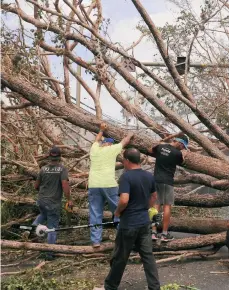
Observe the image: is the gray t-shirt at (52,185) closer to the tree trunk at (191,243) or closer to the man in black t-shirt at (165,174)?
the man in black t-shirt at (165,174)

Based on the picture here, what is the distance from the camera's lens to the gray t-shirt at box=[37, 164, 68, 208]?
18.9 ft

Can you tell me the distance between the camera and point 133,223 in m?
4.04

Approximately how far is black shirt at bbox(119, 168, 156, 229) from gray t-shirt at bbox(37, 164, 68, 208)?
6.08 feet

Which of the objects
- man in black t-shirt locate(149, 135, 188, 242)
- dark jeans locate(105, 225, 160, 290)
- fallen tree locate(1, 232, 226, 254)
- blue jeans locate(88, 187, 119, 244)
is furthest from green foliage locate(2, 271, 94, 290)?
man in black t-shirt locate(149, 135, 188, 242)

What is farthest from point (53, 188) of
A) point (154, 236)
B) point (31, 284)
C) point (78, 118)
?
point (31, 284)

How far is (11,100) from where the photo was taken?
729 cm

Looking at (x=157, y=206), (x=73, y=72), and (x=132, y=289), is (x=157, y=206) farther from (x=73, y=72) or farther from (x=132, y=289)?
(x=73, y=72)

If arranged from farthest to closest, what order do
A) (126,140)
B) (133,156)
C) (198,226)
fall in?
(198,226) < (126,140) < (133,156)

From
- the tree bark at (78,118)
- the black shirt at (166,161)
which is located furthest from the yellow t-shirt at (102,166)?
the black shirt at (166,161)

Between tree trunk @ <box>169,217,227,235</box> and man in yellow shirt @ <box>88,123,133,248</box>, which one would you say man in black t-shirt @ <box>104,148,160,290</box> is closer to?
man in yellow shirt @ <box>88,123,133,248</box>

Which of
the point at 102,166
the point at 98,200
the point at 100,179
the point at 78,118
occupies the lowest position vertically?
the point at 98,200

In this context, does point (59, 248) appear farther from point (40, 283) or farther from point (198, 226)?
point (198, 226)

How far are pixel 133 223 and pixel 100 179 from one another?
49.2 inches

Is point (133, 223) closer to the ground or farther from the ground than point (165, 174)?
closer to the ground
